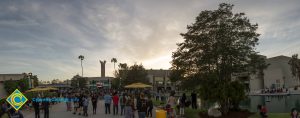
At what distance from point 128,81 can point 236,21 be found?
54.9 metres

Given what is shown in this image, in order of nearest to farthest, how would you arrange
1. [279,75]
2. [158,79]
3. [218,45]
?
1. [218,45]
2. [279,75]
3. [158,79]

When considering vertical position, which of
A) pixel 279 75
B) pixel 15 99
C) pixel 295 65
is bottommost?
pixel 15 99

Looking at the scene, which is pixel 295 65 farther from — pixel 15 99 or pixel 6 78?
pixel 15 99

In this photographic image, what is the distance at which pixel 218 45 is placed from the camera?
2447 centimetres

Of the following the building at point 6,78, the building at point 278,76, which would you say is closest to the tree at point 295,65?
the building at point 278,76

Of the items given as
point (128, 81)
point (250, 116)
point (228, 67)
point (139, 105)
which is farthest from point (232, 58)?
point (128, 81)

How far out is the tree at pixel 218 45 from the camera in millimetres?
→ 24281

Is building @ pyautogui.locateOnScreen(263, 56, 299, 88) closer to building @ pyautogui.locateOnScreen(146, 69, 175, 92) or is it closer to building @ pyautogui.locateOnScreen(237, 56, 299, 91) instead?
building @ pyautogui.locateOnScreen(237, 56, 299, 91)

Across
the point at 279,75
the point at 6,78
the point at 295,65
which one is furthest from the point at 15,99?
the point at 279,75

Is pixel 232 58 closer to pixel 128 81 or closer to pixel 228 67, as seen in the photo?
pixel 228 67

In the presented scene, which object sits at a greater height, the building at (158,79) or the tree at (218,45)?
the tree at (218,45)

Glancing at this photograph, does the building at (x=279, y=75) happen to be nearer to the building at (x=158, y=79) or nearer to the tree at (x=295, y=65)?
the tree at (x=295, y=65)

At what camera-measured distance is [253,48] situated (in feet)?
82.8

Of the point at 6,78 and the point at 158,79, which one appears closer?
the point at 6,78
